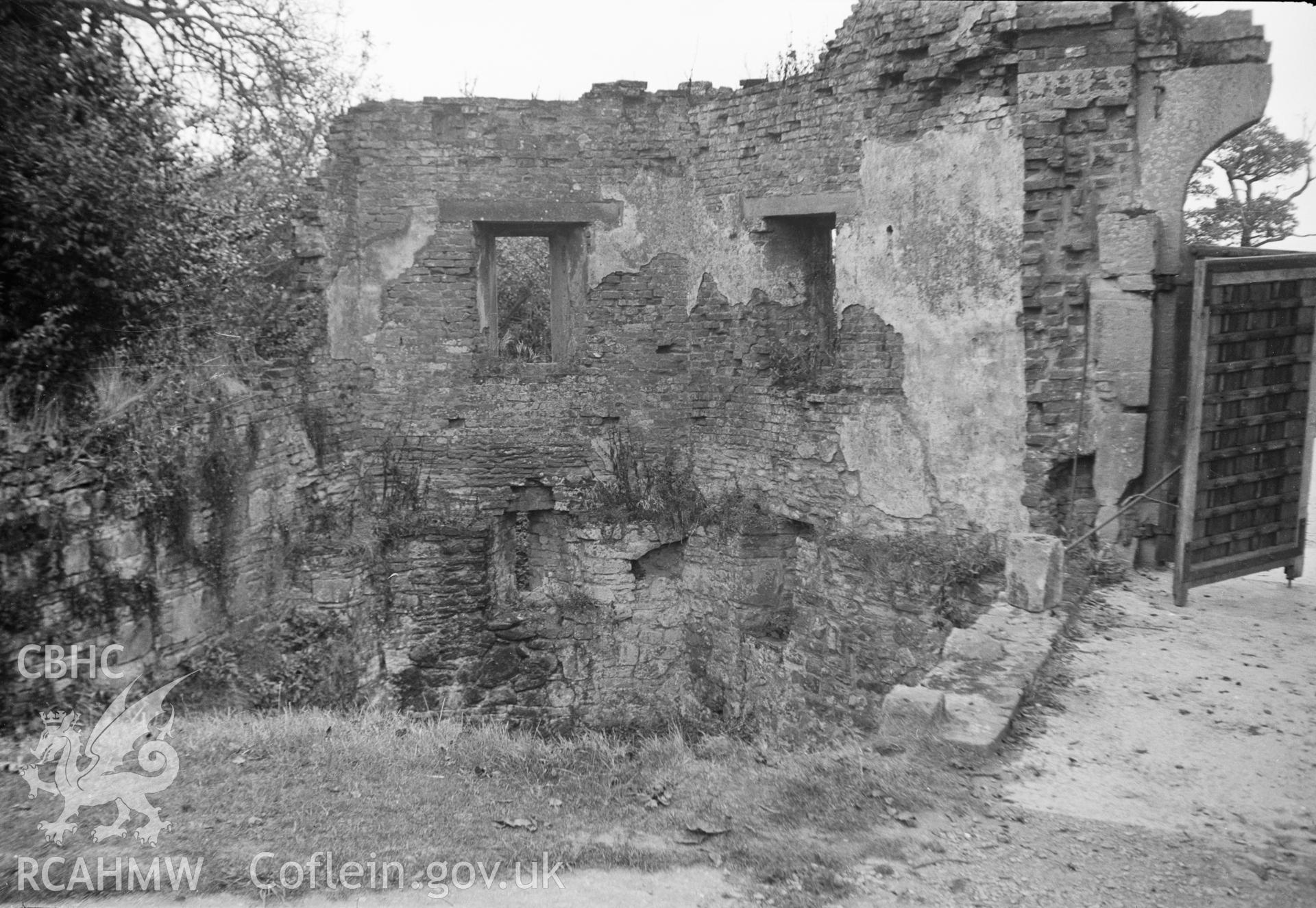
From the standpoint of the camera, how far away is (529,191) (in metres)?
8.67

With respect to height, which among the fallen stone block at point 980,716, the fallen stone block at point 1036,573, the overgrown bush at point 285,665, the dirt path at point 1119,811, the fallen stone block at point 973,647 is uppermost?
the fallen stone block at point 1036,573

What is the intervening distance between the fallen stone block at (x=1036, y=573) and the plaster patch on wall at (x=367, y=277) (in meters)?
5.27

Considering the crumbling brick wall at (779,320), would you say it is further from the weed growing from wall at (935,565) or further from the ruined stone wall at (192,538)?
the ruined stone wall at (192,538)

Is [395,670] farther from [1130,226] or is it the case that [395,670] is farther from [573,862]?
[1130,226]

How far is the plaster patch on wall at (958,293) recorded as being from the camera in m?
6.83

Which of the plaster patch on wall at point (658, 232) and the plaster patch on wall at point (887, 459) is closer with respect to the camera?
the plaster patch on wall at point (887, 459)

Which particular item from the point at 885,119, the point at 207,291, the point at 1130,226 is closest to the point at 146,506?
the point at 207,291

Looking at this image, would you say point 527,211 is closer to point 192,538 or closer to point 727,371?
point 727,371

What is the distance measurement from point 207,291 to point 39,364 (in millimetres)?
1783

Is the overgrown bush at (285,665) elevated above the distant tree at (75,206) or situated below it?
below

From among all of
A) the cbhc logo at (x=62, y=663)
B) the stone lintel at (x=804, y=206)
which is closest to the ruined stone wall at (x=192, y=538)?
the cbhc logo at (x=62, y=663)

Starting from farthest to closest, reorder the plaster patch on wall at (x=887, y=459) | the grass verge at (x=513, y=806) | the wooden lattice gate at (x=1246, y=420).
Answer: the plaster patch on wall at (x=887, y=459) → the wooden lattice gate at (x=1246, y=420) → the grass verge at (x=513, y=806)

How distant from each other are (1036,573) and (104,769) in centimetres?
478

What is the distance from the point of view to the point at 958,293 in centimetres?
709
